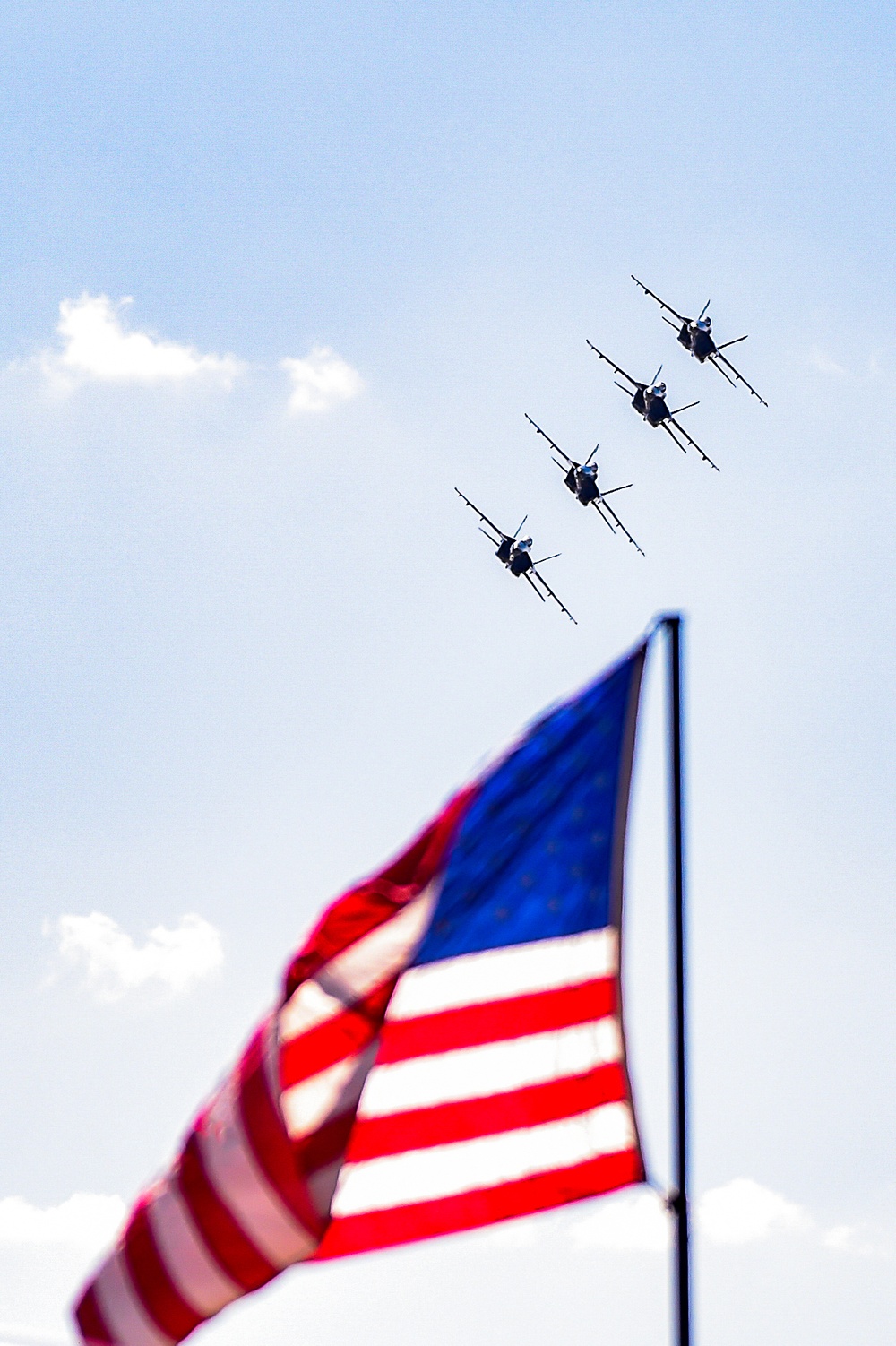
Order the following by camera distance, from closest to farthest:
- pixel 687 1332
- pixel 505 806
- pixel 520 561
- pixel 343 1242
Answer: pixel 687 1332, pixel 343 1242, pixel 505 806, pixel 520 561

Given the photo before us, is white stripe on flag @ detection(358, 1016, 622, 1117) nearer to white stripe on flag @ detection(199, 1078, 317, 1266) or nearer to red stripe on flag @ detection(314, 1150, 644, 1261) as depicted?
red stripe on flag @ detection(314, 1150, 644, 1261)

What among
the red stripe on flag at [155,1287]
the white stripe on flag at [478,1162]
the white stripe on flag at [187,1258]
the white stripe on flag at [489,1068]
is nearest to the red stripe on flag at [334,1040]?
the white stripe on flag at [489,1068]

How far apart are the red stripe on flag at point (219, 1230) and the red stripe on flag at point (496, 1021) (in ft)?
4.16

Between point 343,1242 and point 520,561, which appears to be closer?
point 343,1242

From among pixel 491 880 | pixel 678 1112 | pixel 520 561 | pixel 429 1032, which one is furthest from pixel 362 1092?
pixel 520 561

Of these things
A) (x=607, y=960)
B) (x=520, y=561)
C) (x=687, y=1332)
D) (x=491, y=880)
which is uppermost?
(x=520, y=561)

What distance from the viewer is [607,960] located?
1092cm

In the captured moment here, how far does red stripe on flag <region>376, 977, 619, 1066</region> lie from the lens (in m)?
10.9

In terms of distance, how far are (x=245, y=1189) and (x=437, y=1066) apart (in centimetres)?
134

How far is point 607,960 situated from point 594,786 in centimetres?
108

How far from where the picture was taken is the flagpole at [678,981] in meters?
9.24

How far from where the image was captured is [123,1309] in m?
11.3

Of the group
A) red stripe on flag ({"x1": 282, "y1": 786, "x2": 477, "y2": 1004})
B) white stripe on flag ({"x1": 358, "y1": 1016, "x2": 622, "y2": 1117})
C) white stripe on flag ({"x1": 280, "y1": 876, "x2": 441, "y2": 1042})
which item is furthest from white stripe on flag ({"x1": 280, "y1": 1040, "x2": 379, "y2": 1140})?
red stripe on flag ({"x1": 282, "y1": 786, "x2": 477, "y2": 1004})

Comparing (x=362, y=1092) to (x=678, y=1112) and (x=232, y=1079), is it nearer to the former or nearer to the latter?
(x=232, y=1079)
